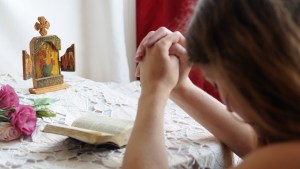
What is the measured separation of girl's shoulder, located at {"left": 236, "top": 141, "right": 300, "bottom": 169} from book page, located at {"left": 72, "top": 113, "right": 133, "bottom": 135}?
339 millimetres

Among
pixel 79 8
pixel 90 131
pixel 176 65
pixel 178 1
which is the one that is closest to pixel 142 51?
pixel 176 65

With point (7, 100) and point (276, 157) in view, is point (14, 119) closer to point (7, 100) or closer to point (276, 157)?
point (7, 100)

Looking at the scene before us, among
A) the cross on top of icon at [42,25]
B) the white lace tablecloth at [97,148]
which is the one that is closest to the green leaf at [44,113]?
the white lace tablecloth at [97,148]

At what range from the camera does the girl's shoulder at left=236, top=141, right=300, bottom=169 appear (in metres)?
0.55

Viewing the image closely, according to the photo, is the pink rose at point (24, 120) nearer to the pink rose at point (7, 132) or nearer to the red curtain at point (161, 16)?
the pink rose at point (7, 132)

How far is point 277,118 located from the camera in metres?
0.58

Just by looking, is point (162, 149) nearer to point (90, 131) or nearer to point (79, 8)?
point (90, 131)

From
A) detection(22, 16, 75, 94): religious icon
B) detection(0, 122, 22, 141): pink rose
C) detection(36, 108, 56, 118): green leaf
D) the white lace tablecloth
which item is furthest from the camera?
detection(22, 16, 75, 94): religious icon

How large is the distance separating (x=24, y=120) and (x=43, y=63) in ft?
1.47

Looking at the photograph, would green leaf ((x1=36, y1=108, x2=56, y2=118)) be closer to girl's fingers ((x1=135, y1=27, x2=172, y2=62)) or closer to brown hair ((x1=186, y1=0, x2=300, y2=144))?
girl's fingers ((x1=135, y1=27, x2=172, y2=62))

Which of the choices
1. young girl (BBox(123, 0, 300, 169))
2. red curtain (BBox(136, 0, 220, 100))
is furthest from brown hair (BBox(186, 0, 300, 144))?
red curtain (BBox(136, 0, 220, 100))

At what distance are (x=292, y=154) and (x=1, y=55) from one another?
148cm

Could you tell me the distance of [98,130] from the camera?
0.88 metres

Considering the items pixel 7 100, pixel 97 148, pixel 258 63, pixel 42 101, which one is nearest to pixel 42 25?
pixel 42 101
